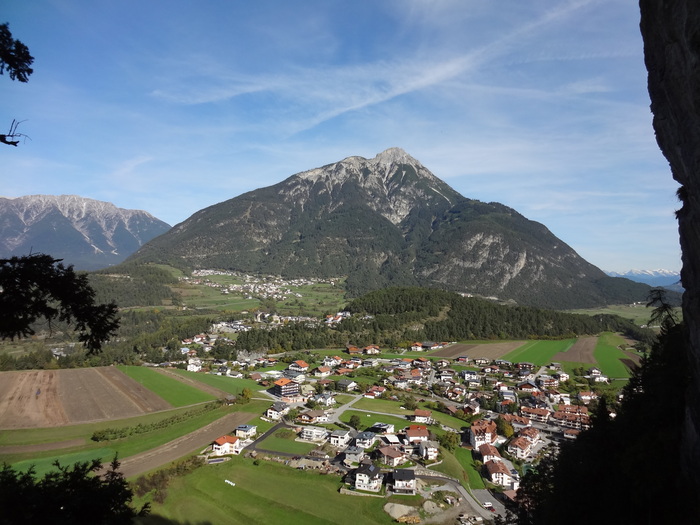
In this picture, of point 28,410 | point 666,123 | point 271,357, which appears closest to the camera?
point 666,123

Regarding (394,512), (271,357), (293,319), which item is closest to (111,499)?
(394,512)

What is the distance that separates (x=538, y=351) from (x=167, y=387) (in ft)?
208

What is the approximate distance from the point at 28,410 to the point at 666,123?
169ft

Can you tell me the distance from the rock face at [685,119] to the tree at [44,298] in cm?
1177

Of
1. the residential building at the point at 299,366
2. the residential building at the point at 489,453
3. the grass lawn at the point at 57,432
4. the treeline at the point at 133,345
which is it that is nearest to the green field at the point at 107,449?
the grass lawn at the point at 57,432

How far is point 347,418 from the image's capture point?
41906 mm

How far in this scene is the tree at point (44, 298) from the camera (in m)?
6.00

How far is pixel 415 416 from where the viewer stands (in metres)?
41.6

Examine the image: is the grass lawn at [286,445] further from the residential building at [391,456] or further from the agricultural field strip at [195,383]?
the agricultural field strip at [195,383]

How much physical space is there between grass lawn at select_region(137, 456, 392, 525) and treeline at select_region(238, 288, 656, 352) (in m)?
48.6

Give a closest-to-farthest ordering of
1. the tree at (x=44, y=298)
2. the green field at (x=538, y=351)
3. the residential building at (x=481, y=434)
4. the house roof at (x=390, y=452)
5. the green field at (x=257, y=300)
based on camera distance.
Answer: the tree at (x=44, y=298) < the house roof at (x=390, y=452) < the residential building at (x=481, y=434) < the green field at (x=538, y=351) < the green field at (x=257, y=300)

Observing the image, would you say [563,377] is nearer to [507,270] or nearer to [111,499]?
[111,499]

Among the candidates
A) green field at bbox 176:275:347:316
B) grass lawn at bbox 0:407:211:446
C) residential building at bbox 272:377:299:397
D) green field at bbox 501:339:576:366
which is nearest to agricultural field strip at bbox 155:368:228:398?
residential building at bbox 272:377:299:397

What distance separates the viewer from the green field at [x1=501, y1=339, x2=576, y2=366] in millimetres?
69062
